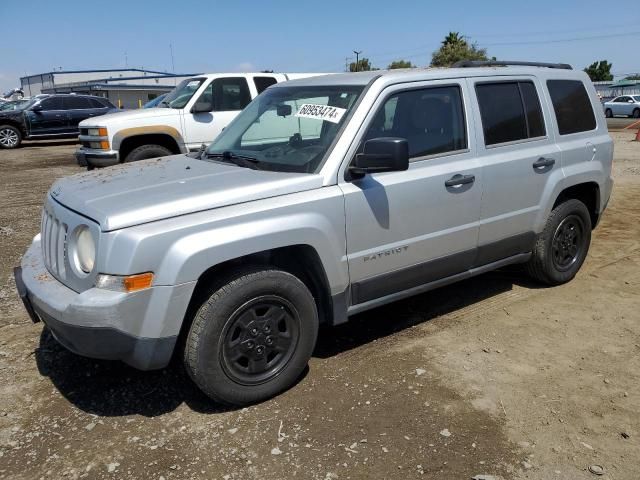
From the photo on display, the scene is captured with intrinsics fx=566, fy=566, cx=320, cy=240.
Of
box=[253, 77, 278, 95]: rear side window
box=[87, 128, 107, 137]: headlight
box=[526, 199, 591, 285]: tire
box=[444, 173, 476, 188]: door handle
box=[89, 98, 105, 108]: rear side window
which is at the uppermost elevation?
box=[253, 77, 278, 95]: rear side window

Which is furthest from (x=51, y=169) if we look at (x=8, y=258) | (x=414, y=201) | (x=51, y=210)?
(x=414, y=201)

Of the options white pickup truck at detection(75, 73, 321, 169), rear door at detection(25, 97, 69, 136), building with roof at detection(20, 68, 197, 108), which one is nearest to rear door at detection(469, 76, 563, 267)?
white pickup truck at detection(75, 73, 321, 169)

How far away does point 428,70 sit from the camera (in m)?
4.15

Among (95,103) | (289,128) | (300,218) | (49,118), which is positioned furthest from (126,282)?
(95,103)

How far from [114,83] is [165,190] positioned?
5874cm

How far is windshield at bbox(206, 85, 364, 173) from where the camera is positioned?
3.57m

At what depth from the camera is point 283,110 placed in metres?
4.09

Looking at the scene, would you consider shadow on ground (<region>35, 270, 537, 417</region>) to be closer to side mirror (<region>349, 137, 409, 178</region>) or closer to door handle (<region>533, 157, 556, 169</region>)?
door handle (<region>533, 157, 556, 169</region>)

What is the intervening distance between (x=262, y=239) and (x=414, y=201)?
1.17 m

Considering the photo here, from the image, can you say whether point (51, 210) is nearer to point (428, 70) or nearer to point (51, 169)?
point (428, 70)

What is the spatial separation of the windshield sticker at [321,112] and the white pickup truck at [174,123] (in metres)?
5.26

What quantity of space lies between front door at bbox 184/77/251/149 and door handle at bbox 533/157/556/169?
236 inches

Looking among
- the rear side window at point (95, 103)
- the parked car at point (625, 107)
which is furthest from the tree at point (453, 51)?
the rear side window at point (95, 103)

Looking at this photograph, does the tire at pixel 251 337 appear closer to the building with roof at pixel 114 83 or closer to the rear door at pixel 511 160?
the rear door at pixel 511 160
